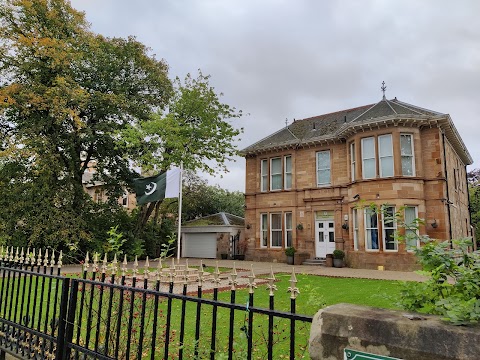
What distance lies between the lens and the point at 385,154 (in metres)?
18.8

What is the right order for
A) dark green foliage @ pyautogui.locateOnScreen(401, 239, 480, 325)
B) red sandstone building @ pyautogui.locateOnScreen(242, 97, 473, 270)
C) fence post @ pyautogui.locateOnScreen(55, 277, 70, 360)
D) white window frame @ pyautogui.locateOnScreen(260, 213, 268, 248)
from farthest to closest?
1. white window frame @ pyautogui.locateOnScreen(260, 213, 268, 248)
2. red sandstone building @ pyautogui.locateOnScreen(242, 97, 473, 270)
3. fence post @ pyautogui.locateOnScreen(55, 277, 70, 360)
4. dark green foliage @ pyautogui.locateOnScreen(401, 239, 480, 325)

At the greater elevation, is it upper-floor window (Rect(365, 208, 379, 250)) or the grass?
upper-floor window (Rect(365, 208, 379, 250))

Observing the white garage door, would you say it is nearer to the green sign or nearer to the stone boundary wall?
the stone boundary wall

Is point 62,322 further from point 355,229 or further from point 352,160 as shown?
point 352,160

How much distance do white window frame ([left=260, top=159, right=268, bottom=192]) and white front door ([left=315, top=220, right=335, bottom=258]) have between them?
15.5ft

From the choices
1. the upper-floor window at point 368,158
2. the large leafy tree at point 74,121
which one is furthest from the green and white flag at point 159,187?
the upper-floor window at point 368,158

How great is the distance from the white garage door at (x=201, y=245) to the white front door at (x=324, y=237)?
10233mm

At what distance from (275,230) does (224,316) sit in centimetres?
1685

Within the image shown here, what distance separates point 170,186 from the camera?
13.9 meters

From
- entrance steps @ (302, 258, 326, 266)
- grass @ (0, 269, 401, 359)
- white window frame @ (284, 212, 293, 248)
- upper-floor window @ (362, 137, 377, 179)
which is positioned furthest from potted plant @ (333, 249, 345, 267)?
grass @ (0, 269, 401, 359)

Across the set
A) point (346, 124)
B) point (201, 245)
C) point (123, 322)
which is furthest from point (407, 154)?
point (201, 245)

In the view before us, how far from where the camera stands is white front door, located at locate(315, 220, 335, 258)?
70.3 feet

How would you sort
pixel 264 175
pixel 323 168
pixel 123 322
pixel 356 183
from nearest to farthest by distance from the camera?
pixel 123 322, pixel 356 183, pixel 323 168, pixel 264 175

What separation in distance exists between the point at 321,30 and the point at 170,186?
944 cm
